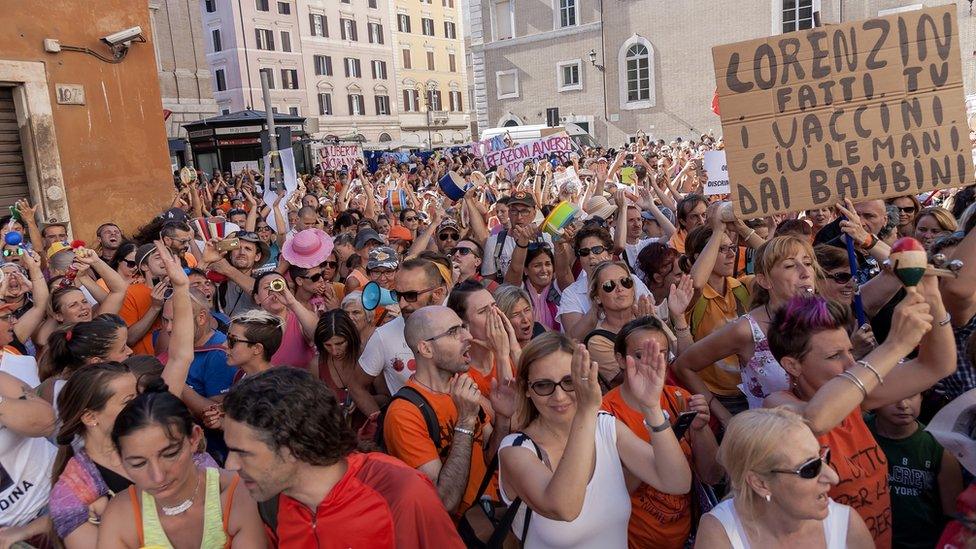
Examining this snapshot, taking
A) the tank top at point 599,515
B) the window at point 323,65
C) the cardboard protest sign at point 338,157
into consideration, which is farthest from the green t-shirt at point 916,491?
the window at point 323,65

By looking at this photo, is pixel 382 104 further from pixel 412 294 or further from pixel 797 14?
pixel 412 294

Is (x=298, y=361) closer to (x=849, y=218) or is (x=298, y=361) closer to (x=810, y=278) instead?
(x=810, y=278)

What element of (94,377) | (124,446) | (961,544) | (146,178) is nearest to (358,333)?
(94,377)

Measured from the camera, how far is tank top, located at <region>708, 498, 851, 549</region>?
2.06 m

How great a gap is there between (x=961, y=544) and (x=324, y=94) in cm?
5552

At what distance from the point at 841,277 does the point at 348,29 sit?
186ft

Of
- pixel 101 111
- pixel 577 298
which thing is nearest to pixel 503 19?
pixel 101 111

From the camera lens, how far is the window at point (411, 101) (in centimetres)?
5984

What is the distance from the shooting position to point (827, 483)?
200cm

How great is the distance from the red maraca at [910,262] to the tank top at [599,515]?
1.08 m

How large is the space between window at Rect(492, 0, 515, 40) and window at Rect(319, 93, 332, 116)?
62.7 ft

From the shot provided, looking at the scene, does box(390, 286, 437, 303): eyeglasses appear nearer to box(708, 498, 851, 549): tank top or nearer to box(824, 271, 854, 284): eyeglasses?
box(708, 498, 851, 549): tank top

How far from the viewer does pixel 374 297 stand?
4230mm

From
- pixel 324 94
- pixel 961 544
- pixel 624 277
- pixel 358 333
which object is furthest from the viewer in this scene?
pixel 324 94
